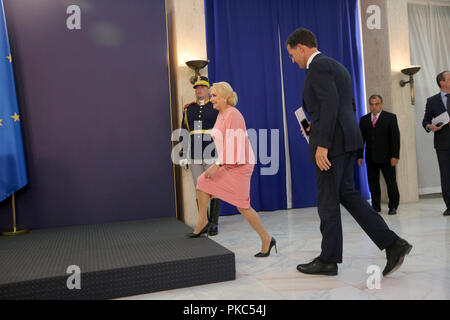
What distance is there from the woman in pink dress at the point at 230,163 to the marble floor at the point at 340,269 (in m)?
0.36

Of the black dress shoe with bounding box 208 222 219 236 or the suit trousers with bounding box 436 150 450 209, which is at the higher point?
the suit trousers with bounding box 436 150 450 209

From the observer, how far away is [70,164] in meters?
3.69

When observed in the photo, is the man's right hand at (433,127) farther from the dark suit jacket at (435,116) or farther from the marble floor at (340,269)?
the marble floor at (340,269)

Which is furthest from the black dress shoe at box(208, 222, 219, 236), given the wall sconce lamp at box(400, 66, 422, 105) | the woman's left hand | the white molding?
the white molding

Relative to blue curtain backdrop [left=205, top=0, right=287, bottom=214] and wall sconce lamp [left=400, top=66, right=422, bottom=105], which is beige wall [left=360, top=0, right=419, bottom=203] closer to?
wall sconce lamp [left=400, top=66, right=422, bottom=105]

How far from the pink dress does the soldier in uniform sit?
1.06 metres

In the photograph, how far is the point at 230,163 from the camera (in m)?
2.57

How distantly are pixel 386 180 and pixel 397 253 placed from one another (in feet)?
9.10

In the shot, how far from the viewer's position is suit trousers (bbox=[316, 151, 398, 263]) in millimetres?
2123

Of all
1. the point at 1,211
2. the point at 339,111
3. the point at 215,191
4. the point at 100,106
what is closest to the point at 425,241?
the point at 339,111

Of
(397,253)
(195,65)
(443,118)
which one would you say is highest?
(195,65)

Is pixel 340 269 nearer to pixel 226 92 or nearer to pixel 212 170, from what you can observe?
pixel 212 170

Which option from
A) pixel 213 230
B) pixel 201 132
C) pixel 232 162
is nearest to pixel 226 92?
pixel 232 162

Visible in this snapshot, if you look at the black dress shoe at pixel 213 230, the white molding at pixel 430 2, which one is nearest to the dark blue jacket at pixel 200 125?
the black dress shoe at pixel 213 230
